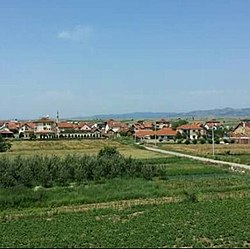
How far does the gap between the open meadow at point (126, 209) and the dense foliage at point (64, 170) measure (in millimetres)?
78

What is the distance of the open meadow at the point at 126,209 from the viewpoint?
1805 centimetres

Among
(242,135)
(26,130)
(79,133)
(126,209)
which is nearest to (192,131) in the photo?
(242,135)

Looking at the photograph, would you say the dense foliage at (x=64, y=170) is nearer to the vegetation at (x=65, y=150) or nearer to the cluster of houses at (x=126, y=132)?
the vegetation at (x=65, y=150)

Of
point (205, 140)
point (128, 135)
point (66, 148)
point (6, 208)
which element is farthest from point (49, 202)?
point (128, 135)

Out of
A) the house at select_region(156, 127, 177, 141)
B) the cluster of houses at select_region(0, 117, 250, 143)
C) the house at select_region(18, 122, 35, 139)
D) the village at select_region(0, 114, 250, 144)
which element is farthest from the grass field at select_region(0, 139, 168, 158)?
the house at select_region(18, 122, 35, 139)

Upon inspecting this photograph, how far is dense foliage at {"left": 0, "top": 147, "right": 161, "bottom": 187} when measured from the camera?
113 feet

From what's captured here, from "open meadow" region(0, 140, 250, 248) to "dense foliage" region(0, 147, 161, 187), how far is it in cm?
8

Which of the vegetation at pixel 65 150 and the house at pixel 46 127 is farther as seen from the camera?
the house at pixel 46 127

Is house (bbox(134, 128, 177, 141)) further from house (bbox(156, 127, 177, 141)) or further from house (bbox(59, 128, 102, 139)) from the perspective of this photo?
house (bbox(59, 128, 102, 139))

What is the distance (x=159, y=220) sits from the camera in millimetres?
21453

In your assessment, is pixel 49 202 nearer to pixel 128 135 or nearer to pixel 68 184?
pixel 68 184

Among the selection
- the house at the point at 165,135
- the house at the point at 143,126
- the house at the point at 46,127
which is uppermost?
the house at the point at 46,127

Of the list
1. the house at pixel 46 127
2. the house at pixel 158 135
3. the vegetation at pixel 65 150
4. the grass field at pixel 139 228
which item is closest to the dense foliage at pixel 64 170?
the grass field at pixel 139 228

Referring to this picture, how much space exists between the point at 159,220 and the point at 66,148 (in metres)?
49.2
